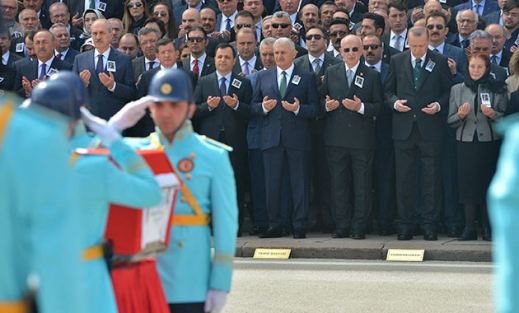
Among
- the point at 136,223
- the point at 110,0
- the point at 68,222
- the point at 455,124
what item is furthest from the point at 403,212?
the point at 68,222

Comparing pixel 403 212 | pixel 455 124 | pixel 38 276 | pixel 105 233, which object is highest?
pixel 38 276

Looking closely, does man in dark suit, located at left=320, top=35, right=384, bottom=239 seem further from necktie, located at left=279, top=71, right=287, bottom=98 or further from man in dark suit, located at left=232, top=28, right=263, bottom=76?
man in dark suit, located at left=232, top=28, right=263, bottom=76

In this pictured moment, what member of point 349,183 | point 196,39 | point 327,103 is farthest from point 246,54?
point 349,183

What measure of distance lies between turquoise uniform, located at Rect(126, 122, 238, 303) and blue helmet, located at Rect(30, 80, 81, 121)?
163cm

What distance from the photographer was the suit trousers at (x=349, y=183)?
46.7 feet

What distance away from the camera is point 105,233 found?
546 centimetres

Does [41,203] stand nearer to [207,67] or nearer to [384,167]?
[384,167]

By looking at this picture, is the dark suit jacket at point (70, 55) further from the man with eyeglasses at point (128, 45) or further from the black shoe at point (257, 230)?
the black shoe at point (257, 230)

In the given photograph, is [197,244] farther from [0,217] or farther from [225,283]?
[0,217]

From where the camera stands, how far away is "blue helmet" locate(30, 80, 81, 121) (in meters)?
4.60

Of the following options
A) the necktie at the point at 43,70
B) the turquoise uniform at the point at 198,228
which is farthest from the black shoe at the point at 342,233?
the turquoise uniform at the point at 198,228

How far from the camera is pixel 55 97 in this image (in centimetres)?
461

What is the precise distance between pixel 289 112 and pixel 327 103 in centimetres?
51

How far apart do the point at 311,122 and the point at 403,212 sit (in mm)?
1660
